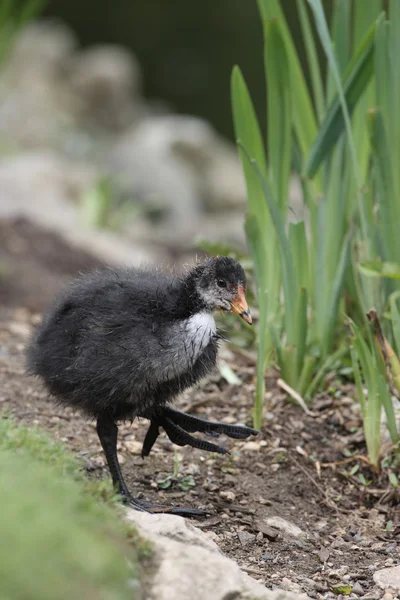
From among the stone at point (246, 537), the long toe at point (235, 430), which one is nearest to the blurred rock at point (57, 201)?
the long toe at point (235, 430)

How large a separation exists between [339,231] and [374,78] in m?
0.70

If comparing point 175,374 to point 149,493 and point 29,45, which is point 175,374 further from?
point 29,45

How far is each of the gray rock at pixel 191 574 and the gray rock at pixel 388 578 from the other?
59 centimetres

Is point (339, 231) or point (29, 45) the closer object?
point (339, 231)

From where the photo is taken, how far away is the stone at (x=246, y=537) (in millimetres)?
3048

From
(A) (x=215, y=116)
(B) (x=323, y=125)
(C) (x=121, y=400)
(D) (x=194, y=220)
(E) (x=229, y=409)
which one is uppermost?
(B) (x=323, y=125)

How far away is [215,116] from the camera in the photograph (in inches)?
778

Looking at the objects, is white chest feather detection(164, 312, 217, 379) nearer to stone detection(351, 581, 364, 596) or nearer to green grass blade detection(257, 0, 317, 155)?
stone detection(351, 581, 364, 596)

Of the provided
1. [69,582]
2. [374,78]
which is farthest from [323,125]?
[69,582]

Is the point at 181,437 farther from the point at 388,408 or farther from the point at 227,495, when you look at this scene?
the point at 388,408

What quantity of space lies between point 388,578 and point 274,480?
755mm

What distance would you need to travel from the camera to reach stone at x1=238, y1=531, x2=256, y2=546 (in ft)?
10.0

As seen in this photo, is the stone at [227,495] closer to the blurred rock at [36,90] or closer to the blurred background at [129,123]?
the blurred background at [129,123]

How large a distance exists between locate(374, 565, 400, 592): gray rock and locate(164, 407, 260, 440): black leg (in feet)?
2.26
